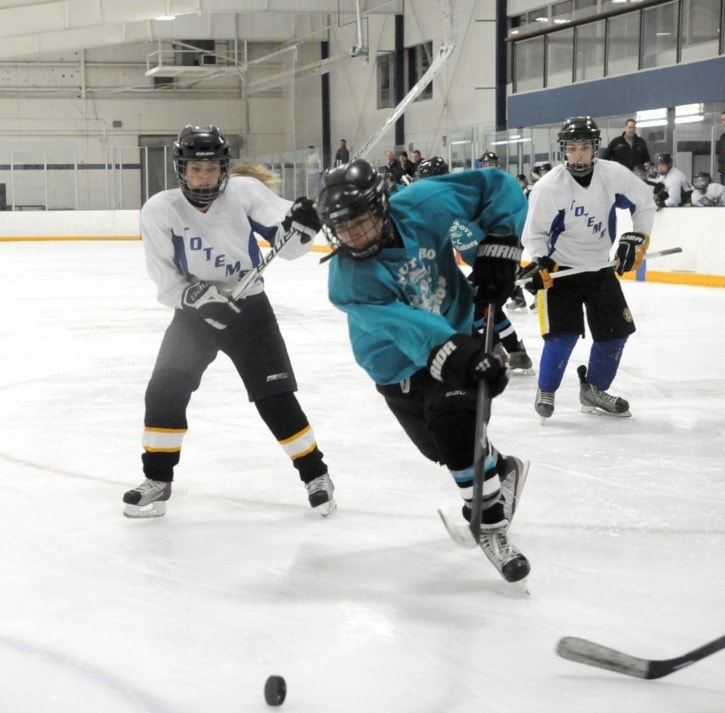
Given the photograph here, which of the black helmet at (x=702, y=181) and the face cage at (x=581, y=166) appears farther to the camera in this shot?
the black helmet at (x=702, y=181)

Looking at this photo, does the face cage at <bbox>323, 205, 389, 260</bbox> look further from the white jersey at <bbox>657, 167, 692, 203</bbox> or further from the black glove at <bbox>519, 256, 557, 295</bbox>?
the white jersey at <bbox>657, 167, 692, 203</bbox>

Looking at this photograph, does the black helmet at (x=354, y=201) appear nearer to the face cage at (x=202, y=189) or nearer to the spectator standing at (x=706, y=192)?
the face cage at (x=202, y=189)

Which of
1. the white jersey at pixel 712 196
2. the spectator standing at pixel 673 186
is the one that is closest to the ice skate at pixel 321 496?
the white jersey at pixel 712 196

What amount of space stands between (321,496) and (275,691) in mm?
1178

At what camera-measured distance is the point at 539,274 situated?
4.05 meters

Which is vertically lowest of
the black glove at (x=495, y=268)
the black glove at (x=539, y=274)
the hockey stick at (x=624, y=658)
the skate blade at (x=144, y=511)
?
the skate blade at (x=144, y=511)

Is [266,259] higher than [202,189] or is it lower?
lower

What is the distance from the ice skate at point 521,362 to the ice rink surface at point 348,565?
30cm

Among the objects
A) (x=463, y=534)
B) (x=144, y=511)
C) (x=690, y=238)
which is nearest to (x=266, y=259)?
(x=144, y=511)

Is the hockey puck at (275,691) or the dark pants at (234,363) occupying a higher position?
the dark pants at (234,363)

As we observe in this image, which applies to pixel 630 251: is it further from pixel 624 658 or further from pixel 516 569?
pixel 624 658

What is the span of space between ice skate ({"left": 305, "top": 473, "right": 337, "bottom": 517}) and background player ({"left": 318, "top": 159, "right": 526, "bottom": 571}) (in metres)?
0.56

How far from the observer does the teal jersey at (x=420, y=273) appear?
211 centimetres

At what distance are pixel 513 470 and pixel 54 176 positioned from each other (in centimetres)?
1803
